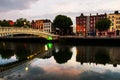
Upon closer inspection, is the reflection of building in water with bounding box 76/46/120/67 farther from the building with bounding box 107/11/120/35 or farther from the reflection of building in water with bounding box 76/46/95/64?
the building with bounding box 107/11/120/35

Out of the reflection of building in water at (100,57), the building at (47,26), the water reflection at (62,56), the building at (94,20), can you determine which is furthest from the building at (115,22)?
the water reflection at (62,56)

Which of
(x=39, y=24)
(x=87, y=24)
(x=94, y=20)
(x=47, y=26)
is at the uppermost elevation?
(x=94, y=20)

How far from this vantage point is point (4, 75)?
27.8 metres

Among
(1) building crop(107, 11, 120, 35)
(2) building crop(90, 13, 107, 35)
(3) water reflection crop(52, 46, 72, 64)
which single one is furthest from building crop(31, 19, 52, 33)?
(3) water reflection crop(52, 46, 72, 64)

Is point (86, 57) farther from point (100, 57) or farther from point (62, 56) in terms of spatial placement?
point (62, 56)

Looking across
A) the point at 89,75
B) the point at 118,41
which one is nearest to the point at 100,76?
the point at 89,75

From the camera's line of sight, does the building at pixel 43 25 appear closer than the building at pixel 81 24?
No

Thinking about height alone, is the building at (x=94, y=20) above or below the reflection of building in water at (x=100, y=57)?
above

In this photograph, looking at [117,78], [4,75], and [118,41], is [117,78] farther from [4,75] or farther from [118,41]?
[118,41]

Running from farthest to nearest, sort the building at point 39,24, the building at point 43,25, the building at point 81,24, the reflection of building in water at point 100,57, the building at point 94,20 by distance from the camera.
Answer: the building at point 39,24, the building at point 43,25, the building at point 81,24, the building at point 94,20, the reflection of building in water at point 100,57

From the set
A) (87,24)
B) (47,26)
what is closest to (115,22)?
(87,24)

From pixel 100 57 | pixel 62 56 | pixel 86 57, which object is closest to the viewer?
pixel 100 57

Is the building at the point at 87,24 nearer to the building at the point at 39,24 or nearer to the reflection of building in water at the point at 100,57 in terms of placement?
the building at the point at 39,24

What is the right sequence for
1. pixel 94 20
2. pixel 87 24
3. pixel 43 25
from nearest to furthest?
pixel 94 20
pixel 87 24
pixel 43 25
